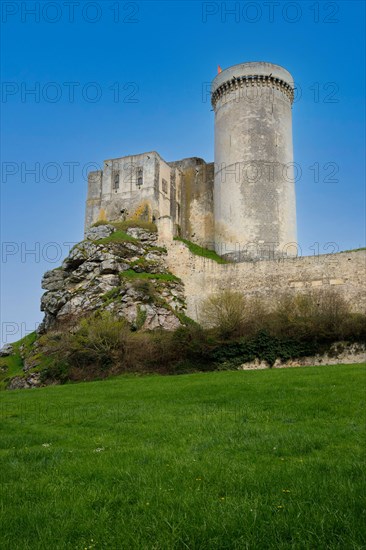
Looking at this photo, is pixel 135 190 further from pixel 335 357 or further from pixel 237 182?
pixel 335 357

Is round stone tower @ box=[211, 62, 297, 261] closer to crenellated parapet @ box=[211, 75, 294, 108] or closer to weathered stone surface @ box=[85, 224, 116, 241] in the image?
crenellated parapet @ box=[211, 75, 294, 108]

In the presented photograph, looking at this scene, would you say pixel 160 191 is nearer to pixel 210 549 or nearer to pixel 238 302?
pixel 238 302

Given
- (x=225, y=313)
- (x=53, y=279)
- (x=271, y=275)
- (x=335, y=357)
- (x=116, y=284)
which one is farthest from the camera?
(x=53, y=279)

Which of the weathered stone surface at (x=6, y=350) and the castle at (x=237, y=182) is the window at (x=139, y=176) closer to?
the castle at (x=237, y=182)

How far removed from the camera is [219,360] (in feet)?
100

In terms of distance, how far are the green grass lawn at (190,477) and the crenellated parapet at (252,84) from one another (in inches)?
1349

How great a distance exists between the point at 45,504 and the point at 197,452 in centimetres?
284

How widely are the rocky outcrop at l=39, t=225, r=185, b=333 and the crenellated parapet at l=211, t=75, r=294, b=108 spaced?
1309 cm

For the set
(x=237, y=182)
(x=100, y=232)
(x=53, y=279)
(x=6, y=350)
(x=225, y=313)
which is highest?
(x=237, y=182)

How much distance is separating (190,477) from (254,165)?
36610mm

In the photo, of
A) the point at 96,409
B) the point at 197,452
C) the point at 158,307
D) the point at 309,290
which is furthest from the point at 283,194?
the point at 197,452

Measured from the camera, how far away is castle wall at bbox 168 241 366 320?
3409 centimetres

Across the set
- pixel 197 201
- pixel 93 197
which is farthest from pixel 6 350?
pixel 197 201

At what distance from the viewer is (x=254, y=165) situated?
135ft
